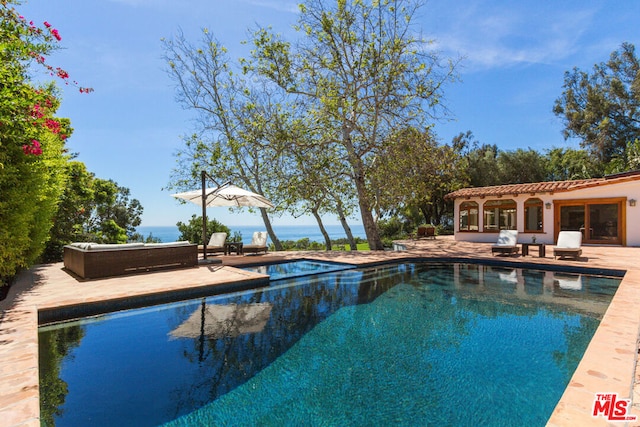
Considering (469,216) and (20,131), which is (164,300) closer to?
(20,131)

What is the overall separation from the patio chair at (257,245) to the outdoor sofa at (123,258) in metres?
3.07

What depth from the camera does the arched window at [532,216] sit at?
60.8ft

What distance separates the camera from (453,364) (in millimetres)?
4309

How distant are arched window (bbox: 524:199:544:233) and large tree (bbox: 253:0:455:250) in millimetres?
8646

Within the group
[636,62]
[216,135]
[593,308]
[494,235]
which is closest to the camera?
[593,308]

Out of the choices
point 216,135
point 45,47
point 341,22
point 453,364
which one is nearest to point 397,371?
point 453,364

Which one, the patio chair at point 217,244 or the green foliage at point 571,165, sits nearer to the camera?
the patio chair at point 217,244

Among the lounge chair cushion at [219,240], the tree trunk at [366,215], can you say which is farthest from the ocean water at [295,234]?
the tree trunk at [366,215]

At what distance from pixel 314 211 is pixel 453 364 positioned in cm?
1496

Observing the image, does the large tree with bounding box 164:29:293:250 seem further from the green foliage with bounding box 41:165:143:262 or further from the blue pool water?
the blue pool water

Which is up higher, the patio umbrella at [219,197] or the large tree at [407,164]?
the large tree at [407,164]

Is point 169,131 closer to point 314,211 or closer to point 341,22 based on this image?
point 314,211

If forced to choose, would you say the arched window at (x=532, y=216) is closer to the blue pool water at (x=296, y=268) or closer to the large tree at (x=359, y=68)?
the large tree at (x=359, y=68)

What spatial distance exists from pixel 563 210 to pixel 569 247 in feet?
23.8
